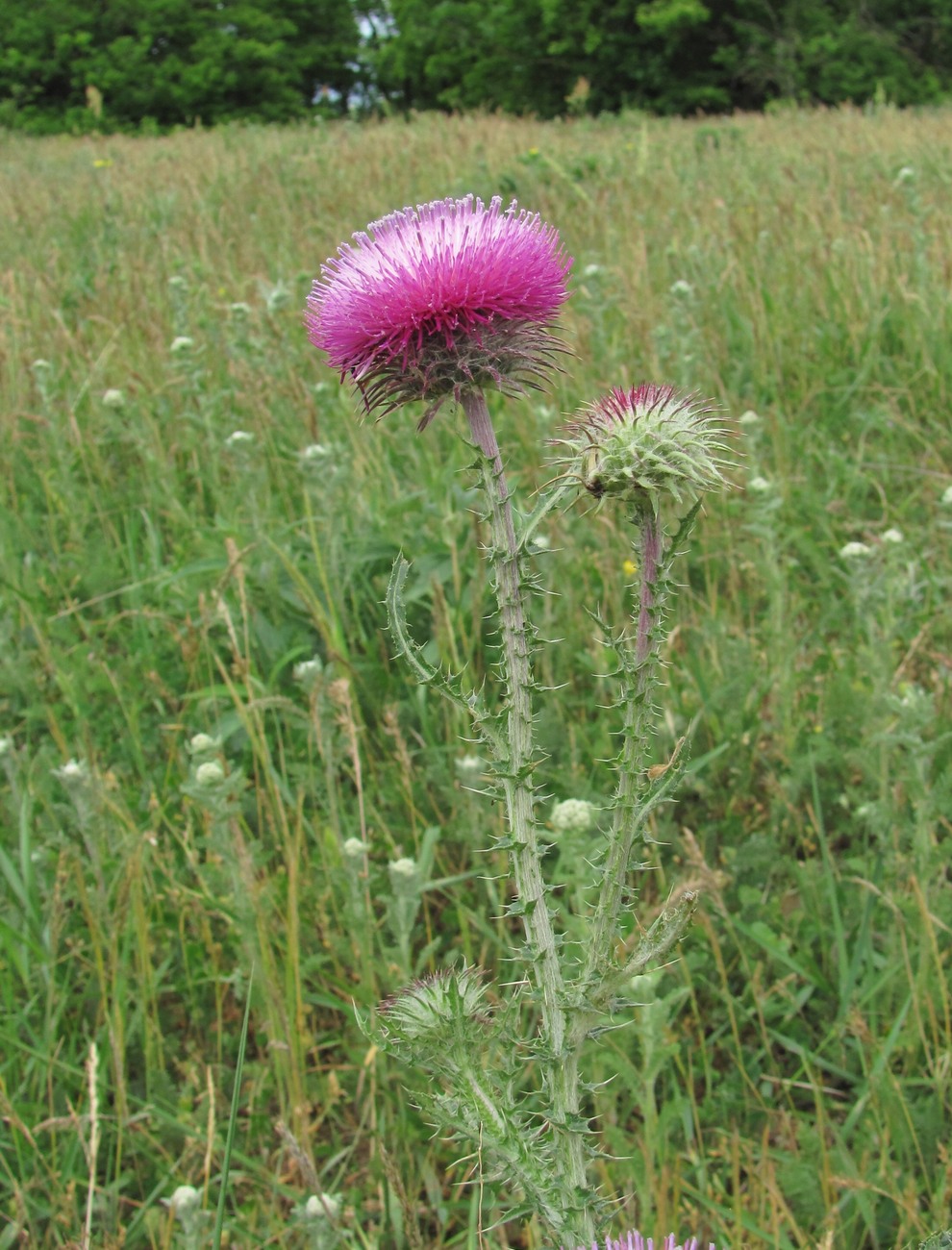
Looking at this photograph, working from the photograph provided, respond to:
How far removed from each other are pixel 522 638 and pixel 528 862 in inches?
8.9

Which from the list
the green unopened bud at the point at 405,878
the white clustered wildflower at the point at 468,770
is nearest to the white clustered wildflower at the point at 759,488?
the white clustered wildflower at the point at 468,770

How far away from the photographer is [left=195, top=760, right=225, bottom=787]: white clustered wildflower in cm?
197

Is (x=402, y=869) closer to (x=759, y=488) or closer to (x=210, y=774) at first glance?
(x=210, y=774)

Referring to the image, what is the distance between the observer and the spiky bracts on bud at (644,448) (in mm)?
1077

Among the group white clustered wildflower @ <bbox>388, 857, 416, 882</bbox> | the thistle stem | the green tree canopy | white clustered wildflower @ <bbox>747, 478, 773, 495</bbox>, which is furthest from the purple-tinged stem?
the green tree canopy

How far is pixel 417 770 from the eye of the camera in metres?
2.53

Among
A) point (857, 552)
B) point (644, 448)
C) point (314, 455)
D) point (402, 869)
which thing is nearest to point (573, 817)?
point (402, 869)

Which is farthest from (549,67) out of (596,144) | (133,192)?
(133,192)

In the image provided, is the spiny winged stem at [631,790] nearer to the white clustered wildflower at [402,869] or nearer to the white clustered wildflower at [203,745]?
the white clustered wildflower at [402,869]

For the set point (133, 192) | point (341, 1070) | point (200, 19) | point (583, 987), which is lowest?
point (341, 1070)

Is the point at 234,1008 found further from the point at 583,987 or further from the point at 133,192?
the point at 133,192

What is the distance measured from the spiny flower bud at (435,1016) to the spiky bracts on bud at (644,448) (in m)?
0.53

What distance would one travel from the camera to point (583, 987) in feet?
3.48

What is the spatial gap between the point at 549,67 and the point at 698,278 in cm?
2561
